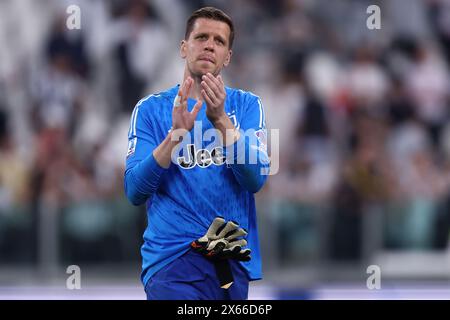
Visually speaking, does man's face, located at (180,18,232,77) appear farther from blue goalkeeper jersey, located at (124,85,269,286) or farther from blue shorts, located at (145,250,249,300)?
blue shorts, located at (145,250,249,300)

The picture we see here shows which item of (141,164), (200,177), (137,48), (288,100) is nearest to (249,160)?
(200,177)

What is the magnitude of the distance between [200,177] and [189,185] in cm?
7

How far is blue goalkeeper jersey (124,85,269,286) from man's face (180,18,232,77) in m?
0.20

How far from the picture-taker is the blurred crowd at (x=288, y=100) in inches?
439

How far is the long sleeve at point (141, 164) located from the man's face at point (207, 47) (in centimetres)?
37

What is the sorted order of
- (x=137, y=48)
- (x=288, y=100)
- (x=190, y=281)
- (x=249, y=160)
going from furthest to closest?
(x=137, y=48) < (x=288, y=100) < (x=190, y=281) < (x=249, y=160)

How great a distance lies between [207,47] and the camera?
506 cm

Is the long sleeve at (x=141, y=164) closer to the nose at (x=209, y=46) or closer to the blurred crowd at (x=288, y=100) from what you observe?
the nose at (x=209, y=46)

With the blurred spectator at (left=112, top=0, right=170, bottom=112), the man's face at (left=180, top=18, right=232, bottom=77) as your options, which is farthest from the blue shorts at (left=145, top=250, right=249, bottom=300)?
the blurred spectator at (left=112, top=0, right=170, bottom=112)

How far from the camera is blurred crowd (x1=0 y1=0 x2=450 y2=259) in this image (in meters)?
11.2

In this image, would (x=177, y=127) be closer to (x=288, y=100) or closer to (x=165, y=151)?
(x=165, y=151)

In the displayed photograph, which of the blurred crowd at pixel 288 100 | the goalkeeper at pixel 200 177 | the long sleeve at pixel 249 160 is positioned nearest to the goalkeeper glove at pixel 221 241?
the goalkeeper at pixel 200 177

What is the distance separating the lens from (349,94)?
12.1m
